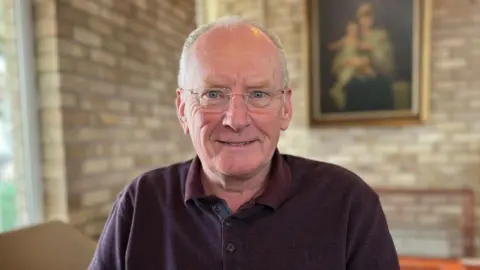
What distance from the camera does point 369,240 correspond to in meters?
0.95

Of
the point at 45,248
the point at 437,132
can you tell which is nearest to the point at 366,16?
the point at 437,132

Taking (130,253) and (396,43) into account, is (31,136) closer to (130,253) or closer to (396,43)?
(130,253)

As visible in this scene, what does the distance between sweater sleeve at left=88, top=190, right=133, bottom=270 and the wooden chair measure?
2548mm

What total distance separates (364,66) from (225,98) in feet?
9.16

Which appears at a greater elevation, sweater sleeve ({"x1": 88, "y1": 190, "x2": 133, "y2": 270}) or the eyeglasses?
the eyeglasses

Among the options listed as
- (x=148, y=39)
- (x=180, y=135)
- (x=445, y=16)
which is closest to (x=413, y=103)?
(x=445, y=16)

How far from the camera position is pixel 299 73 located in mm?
3721

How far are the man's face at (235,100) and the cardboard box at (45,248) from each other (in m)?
0.63

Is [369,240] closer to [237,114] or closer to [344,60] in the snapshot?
[237,114]

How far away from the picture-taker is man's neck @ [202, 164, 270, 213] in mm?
1019

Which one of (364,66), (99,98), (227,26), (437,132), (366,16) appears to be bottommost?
(437,132)

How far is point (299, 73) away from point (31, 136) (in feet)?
7.76

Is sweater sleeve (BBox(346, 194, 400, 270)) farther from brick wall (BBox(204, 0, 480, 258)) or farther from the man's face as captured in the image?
brick wall (BBox(204, 0, 480, 258))

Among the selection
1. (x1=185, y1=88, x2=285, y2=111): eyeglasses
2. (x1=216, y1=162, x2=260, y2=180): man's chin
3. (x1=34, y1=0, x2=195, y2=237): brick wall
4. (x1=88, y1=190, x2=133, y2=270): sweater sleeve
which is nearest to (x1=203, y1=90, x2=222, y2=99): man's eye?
(x1=185, y1=88, x2=285, y2=111): eyeglasses
